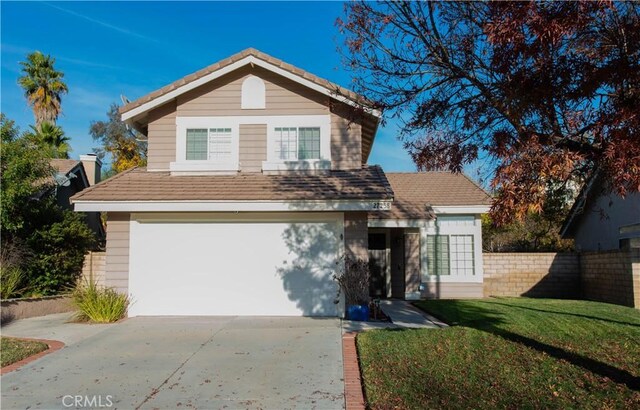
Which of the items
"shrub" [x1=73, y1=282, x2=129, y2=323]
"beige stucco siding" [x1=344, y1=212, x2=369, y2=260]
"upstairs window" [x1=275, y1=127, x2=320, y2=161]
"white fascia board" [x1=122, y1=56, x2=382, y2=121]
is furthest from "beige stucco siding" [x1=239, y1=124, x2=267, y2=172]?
"shrub" [x1=73, y1=282, x2=129, y2=323]

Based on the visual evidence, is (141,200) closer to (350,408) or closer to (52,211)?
(52,211)

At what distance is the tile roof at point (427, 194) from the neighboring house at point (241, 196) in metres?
3.23

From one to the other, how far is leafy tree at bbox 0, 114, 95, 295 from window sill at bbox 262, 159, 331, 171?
5578 mm

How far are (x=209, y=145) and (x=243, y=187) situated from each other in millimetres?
1884

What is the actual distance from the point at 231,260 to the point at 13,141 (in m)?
6.39

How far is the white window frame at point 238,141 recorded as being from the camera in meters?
13.1

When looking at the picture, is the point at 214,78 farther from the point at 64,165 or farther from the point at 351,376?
the point at 64,165

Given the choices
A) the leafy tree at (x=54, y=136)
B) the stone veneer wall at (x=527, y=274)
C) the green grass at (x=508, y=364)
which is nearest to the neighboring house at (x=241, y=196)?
the green grass at (x=508, y=364)

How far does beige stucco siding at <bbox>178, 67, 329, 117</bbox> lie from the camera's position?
43.6ft

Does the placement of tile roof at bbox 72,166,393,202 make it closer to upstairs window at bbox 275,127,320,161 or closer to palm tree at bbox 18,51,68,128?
upstairs window at bbox 275,127,320,161

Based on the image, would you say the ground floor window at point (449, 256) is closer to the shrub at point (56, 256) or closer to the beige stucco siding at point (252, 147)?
the beige stucco siding at point (252, 147)

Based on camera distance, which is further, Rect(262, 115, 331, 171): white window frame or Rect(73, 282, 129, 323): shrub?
Rect(262, 115, 331, 171): white window frame

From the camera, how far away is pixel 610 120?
16.3ft

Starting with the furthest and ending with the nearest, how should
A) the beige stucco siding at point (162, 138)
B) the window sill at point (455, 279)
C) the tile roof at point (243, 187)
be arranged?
the window sill at point (455, 279)
the beige stucco siding at point (162, 138)
the tile roof at point (243, 187)
